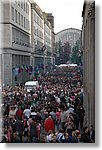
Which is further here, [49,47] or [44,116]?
[49,47]

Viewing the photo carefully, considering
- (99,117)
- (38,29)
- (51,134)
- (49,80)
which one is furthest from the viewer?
(49,80)

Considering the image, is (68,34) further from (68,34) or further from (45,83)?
(45,83)

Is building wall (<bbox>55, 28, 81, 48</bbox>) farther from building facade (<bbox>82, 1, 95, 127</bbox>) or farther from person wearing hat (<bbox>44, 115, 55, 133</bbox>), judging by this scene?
person wearing hat (<bbox>44, 115, 55, 133</bbox>)

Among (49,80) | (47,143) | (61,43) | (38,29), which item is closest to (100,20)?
(47,143)

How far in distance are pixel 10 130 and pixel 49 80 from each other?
7.69 meters

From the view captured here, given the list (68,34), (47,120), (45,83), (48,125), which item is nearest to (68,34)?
(68,34)

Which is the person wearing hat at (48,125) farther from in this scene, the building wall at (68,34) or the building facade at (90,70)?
the building wall at (68,34)

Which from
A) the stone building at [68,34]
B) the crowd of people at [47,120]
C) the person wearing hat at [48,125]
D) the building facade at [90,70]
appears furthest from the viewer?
the stone building at [68,34]

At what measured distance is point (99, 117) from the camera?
798 centimetres

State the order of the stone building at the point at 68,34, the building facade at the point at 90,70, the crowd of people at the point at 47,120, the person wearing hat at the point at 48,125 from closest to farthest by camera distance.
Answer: the crowd of people at the point at 47,120 → the building facade at the point at 90,70 → the person wearing hat at the point at 48,125 → the stone building at the point at 68,34

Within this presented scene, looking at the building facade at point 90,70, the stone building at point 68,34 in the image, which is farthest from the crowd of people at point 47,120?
the stone building at point 68,34

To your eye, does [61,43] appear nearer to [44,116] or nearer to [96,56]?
[44,116]

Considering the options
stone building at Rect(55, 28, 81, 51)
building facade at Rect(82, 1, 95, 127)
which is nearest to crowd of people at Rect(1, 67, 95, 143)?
building facade at Rect(82, 1, 95, 127)

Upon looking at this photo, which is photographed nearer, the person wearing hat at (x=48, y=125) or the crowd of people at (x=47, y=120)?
the crowd of people at (x=47, y=120)
